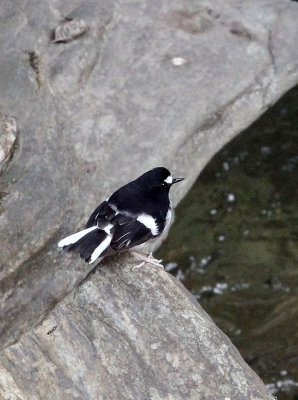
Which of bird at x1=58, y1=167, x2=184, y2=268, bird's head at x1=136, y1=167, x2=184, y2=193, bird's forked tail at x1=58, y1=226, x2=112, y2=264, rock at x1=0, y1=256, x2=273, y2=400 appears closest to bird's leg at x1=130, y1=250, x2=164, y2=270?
bird at x1=58, y1=167, x2=184, y2=268

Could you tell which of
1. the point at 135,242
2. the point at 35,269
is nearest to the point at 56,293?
the point at 35,269

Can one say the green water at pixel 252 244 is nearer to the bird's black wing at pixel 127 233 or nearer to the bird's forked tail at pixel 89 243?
the bird's black wing at pixel 127 233

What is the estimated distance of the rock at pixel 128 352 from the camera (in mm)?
3838

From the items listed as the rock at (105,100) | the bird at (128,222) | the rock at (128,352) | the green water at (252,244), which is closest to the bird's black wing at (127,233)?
the bird at (128,222)

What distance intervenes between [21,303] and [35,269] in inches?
10.1

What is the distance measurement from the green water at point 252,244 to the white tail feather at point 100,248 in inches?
75.7

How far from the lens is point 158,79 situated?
642 cm

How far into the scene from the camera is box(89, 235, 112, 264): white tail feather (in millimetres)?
4262

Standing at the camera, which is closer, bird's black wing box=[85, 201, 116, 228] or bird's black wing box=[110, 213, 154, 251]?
bird's black wing box=[110, 213, 154, 251]

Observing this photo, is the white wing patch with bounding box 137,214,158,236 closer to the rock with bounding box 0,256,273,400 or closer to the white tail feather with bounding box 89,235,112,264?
the white tail feather with bounding box 89,235,112,264

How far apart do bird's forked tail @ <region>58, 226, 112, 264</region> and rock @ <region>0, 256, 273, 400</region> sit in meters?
0.16

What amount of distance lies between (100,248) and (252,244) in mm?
2405

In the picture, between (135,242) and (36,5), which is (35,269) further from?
(36,5)

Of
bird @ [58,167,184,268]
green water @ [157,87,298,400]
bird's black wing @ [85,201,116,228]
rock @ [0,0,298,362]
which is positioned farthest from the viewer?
green water @ [157,87,298,400]
